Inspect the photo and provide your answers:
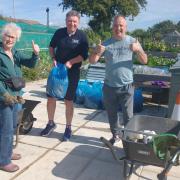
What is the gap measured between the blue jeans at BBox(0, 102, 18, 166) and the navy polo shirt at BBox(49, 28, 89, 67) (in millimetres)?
1252

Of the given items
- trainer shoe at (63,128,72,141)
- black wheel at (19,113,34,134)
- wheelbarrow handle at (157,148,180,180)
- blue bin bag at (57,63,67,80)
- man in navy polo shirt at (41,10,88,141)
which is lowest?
trainer shoe at (63,128,72,141)

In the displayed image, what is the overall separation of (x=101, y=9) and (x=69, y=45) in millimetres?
36436

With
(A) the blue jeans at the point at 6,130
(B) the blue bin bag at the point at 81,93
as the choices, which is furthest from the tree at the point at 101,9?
(A) the blue jeans at the point at 6,130

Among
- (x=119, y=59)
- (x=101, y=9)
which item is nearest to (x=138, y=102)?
(x=119, y=59)

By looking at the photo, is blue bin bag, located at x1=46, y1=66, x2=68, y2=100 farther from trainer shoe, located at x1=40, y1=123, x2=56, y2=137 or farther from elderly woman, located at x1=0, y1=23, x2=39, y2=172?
elderly woman, located at x1=0, y1=23, x2=39, y2=172

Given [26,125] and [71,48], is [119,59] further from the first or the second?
[26,125]

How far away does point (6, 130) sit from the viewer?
3812 mm

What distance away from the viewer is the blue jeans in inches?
148

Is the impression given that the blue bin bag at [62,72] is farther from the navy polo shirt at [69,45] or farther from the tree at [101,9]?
the tree at [101,9]

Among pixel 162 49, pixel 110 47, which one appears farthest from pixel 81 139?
pixel 162 49

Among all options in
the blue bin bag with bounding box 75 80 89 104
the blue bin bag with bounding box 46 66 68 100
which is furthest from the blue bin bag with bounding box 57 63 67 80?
the blue bin bag with bounding box 75 80 89 104

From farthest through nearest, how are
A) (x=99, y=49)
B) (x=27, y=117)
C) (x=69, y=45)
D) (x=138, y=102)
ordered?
1. (x=138, y=102)
2. (x=27, y=117)
3. (x=69, y=45)
4. (x=99, y=49)

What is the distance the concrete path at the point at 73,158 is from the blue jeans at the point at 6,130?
0.19 m

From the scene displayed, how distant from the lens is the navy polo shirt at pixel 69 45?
4.86 m
